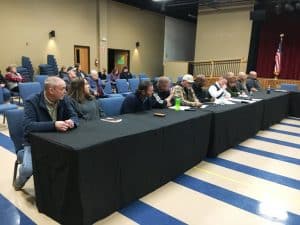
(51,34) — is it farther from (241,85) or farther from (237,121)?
(237,121)

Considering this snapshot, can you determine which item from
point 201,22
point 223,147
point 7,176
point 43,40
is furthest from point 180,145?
point 201,22

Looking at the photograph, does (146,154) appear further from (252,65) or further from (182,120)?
(252,65)

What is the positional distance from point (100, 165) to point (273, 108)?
176 inches

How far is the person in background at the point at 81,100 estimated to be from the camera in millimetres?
2832

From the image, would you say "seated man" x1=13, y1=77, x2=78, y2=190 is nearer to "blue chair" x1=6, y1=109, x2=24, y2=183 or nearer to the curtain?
"blue chair" x1=6, y1=109, x2=24, y2=183

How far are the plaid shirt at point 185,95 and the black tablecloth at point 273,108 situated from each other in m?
1.58

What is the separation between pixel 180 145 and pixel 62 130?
1.22 meters

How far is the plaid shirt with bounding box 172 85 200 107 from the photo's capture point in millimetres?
3848

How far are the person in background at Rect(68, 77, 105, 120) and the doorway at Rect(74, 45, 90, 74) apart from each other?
825 centimetres

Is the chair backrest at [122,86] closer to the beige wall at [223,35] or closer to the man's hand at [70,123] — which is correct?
the man's hand at [70,123]

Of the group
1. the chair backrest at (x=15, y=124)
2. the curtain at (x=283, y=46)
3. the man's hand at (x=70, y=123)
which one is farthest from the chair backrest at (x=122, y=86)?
the curtain at (x=283, y=46)

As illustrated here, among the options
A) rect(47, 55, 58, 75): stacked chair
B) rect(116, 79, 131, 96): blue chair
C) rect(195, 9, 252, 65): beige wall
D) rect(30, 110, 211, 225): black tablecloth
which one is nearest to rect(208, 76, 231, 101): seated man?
rect(30, 110, 211, 225): black tablecloth

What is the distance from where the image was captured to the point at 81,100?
290 cm

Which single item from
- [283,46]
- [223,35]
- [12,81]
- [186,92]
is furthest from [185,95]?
[283,46]
